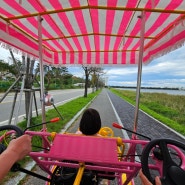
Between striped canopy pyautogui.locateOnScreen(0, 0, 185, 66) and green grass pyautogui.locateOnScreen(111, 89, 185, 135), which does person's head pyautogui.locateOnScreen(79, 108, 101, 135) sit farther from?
green grass pyautogui.locateOnScreen(111, 89, 185, 135)

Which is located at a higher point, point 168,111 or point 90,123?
point 90,123

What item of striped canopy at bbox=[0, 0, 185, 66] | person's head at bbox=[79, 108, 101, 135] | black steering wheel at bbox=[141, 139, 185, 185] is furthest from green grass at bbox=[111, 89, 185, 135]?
black steering wheel at bbox=[141, 139, 185, 185]

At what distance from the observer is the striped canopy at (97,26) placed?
2.97 metres

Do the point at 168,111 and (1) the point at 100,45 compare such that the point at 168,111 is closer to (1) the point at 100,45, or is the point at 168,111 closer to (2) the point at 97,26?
(1) the point at 100,45

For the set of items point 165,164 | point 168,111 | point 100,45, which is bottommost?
point 168,111

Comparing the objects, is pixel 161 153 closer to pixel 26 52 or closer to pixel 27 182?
pixel 27 182

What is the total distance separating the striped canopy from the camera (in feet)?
9.75

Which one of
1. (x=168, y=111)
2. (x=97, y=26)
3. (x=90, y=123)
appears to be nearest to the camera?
(x=90, y=123)

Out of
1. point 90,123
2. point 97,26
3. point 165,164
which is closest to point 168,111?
point 97,26

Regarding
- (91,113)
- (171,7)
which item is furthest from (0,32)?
(171,7)

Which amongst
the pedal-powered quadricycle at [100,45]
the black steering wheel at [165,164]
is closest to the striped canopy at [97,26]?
the pedal-powered quadricycle at [100,45]

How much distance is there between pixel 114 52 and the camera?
5664 millimetres

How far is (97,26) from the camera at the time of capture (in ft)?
12.9

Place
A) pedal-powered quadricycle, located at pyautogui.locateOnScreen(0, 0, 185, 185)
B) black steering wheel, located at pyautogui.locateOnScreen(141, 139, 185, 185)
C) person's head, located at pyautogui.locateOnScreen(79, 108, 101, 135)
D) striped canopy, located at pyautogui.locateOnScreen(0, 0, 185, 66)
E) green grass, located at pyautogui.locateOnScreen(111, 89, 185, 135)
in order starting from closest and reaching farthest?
1. black steering wheel, located at pyautogui.locateOnScreen(141, 139, 185, 185)
2. pedal-powered quadricycle, located at pyautogui.locateOnScreen(0, 0, 185, 185)
3. person's head, located at pyautogui.locateOnScreen(79, 108, 101, 135)
4. striped canopy, located at pyautogui.locateOnScreen(0, 0, 185, 66)
5. green grass, located at pyautogui.locateOnScreen(111, 89, 185, 135)
